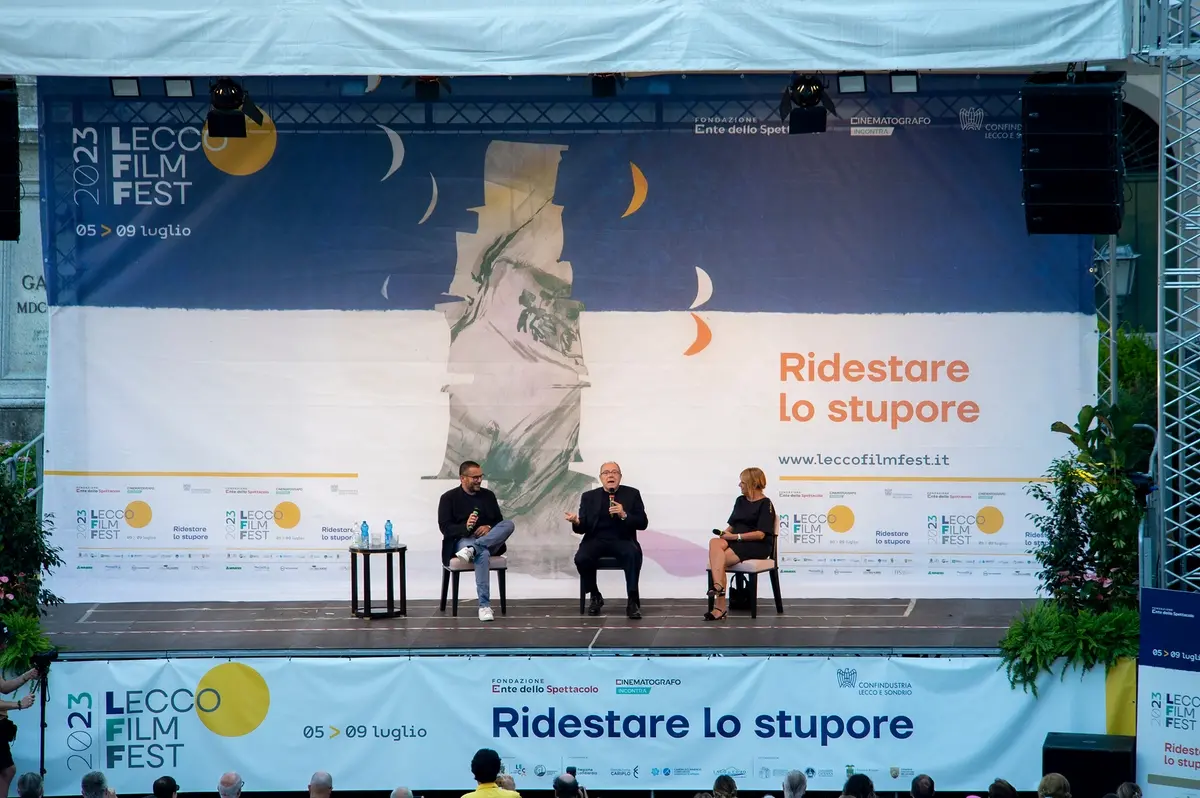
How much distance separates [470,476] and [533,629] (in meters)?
1.22

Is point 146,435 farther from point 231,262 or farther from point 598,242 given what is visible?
point 598,242

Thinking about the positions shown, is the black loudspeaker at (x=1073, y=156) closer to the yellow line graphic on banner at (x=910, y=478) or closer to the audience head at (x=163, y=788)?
the yellow line graphic on banner at (x=910, y=478)

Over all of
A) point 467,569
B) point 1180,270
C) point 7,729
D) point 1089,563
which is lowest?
point 7,729

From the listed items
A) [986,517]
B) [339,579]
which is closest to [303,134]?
[339,579]

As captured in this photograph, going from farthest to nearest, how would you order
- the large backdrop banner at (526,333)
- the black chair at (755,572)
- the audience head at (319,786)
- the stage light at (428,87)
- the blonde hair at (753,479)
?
1. the large backdrop banner at (526,333)
2. the stage light at (428,87)
3. the blonde hair at (753,479)
4. the black chair at (755,572)
5. the audience head at (319,786)

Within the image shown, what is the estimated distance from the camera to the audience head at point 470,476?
33.2ft

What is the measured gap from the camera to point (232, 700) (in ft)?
27.7

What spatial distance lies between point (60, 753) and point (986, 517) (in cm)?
624

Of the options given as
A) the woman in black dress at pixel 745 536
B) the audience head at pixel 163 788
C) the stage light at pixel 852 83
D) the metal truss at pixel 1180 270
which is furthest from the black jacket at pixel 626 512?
the audience head at pixel 163 788

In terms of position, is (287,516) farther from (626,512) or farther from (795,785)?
(795,785)

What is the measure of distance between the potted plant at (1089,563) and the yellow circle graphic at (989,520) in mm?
1556

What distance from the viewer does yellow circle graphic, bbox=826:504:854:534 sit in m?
10.6

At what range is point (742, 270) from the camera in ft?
34.9

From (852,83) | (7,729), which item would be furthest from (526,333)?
(7,729)
